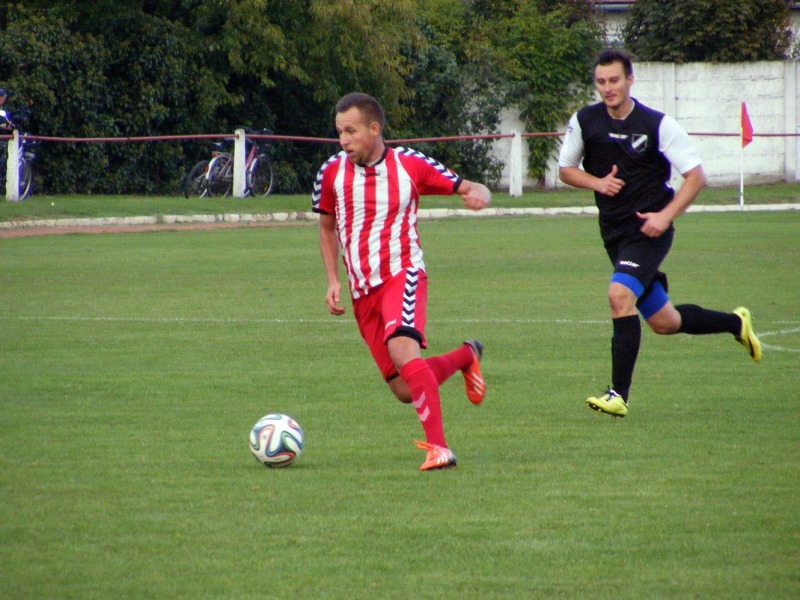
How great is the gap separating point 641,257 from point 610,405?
2.79 feet

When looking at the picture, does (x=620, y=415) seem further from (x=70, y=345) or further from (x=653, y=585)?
(x=70, y=345)

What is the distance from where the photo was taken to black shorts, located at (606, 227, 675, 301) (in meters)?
7.34

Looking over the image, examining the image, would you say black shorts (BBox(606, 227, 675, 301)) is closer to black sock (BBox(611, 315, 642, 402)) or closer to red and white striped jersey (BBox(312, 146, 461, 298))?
black sock (BBox(611, 315, 642, 402))

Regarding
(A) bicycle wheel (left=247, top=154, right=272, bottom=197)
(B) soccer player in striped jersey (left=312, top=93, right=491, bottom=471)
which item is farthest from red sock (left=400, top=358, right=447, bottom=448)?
(A) bicycle wheel (left=247, top=154, right=272, bottom=197)

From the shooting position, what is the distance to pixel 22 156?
2511 cm

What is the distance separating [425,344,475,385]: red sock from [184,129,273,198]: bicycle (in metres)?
21.5

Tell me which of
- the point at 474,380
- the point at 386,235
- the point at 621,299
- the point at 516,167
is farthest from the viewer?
the point at 516,167

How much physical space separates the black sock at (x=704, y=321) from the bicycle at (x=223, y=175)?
20.7 m

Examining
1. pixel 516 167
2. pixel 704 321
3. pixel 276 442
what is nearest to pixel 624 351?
pixel 704 321

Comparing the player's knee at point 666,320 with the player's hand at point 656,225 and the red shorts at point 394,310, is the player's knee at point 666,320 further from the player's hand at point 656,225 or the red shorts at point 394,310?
the red shorts at point 394,310

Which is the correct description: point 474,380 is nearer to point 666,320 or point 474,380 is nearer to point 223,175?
point 666,320

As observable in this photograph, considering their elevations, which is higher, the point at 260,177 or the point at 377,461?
the point at 260,177

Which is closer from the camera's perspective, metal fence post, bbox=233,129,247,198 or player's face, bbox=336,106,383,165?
player's face, bbox=336,106,383,165

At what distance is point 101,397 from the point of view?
7.87m
